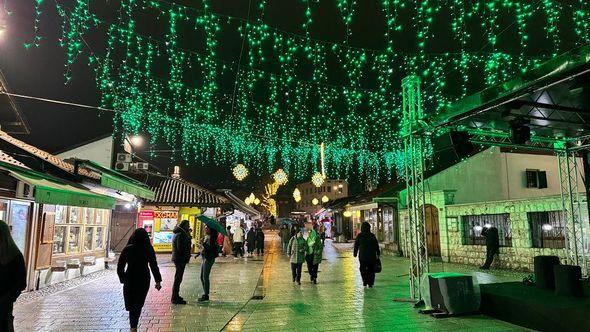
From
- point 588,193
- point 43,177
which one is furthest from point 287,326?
point 588,193

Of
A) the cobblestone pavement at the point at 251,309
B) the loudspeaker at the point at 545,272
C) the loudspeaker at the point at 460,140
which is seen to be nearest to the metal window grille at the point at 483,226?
the cobblestone pavement at the point at 251,309

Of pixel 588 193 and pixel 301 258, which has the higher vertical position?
pixel 588 193

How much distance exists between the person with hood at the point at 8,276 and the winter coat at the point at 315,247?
28.5ft

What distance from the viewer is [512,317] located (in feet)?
23.6

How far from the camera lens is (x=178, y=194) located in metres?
21.6

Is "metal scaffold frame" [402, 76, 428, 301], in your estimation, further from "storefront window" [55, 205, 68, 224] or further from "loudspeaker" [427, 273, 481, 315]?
"storefront window" [55, 205, 68, 224]

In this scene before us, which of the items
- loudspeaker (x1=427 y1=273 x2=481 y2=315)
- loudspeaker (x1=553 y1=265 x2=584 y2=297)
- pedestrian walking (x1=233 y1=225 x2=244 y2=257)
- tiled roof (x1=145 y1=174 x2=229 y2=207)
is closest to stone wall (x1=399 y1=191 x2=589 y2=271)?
loudspeaker (x1=427 y1=273 x2=481 y2=315)

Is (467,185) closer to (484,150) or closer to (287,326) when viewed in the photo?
(484,150)

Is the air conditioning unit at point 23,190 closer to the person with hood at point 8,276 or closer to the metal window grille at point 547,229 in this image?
the person with hood at point 8,276

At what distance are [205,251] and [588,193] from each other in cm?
1029

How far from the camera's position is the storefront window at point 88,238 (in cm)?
1430

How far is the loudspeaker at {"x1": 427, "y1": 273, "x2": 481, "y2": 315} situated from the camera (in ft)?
25.3

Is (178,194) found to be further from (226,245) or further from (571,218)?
(571,218)

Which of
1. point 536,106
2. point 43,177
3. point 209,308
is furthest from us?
point 43,177
